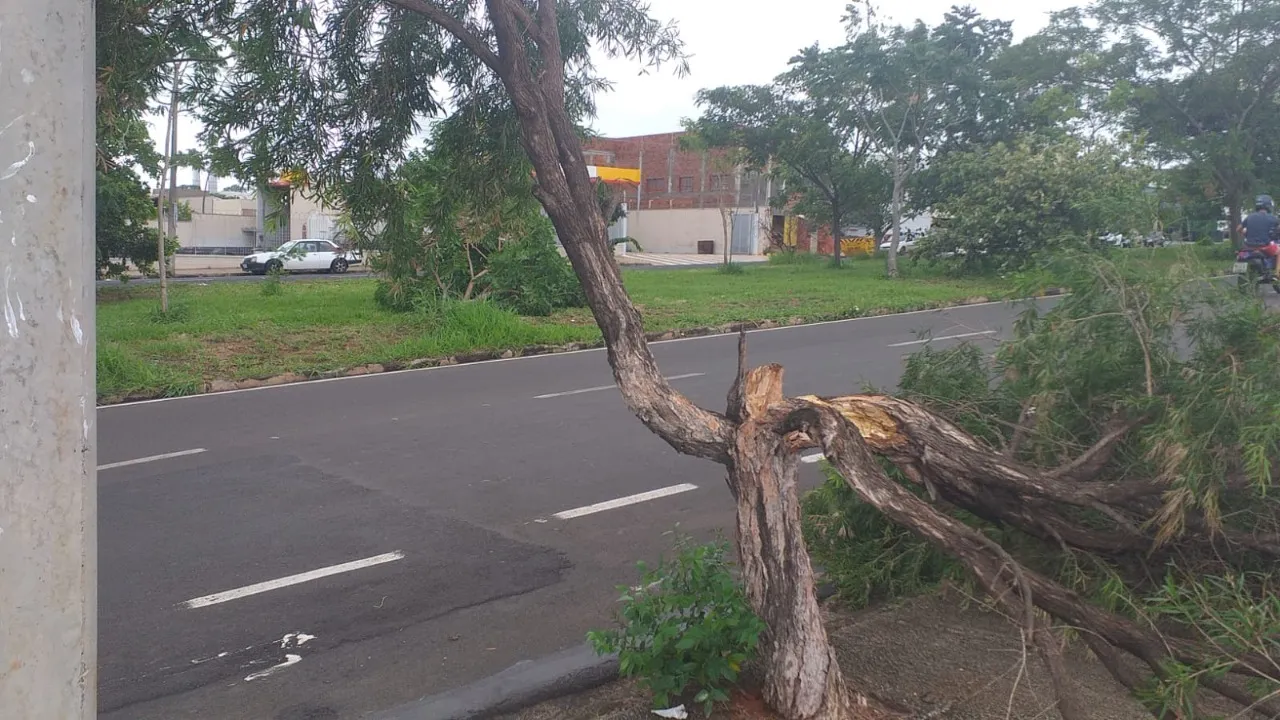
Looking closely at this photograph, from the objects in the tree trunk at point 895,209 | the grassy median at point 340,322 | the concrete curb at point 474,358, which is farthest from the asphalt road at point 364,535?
the tree trunk at point 895,209

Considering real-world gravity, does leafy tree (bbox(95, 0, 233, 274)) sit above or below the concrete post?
above

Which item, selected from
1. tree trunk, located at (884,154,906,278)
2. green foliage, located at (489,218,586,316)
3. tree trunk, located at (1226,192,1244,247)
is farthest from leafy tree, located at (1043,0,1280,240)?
green foliage, located at (489,218,586,316)

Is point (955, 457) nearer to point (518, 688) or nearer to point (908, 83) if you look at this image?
point (518, 688)

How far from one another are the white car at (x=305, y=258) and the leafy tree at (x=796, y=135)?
15.1 m

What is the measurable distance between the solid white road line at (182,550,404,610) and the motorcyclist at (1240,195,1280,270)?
47.3 feet

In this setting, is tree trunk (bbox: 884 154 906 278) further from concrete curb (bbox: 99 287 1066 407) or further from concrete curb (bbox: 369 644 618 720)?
concrete curb (bbox: 369 644 618 720)

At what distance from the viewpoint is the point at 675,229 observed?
60.8 metres

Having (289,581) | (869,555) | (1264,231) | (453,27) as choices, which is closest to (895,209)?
(1264,231)

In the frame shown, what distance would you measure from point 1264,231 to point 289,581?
15346 mm

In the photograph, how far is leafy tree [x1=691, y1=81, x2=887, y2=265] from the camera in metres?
31.2

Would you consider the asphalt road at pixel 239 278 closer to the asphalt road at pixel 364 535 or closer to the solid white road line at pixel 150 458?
the asphalt road at pixel 364 535

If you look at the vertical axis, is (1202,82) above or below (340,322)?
above

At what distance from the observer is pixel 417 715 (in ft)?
15.3

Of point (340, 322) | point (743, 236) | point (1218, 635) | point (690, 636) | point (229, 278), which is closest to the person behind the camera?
point (1218, 635)
